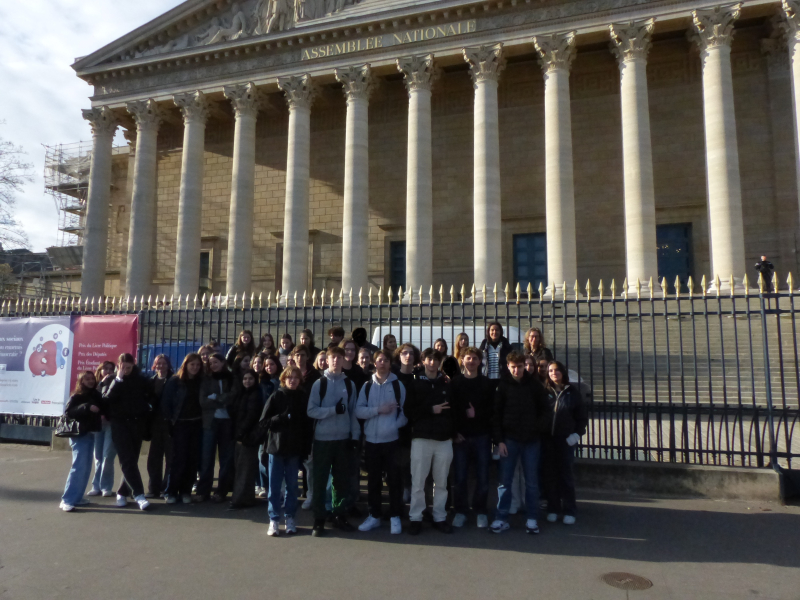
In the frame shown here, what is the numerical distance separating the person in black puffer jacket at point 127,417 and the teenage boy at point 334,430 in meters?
2.51

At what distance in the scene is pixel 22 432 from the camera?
37.7 feet

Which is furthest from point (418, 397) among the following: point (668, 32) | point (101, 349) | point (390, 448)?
point (668, 32)

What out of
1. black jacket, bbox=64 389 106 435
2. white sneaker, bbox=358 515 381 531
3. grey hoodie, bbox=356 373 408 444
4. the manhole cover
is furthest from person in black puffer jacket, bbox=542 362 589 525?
black jacket, bbox=64 389 106 435

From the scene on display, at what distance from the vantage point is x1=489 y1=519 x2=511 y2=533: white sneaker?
602 cm

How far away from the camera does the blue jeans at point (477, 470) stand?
6.27 m

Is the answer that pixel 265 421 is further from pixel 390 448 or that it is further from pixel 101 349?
pixel 101 349

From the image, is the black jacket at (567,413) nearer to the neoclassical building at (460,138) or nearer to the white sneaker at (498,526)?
the white sneaker at (498,526)

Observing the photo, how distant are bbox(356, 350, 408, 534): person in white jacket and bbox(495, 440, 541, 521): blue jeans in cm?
105

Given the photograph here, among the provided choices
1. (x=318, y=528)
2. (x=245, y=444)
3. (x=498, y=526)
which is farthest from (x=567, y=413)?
(x=245, y=444)

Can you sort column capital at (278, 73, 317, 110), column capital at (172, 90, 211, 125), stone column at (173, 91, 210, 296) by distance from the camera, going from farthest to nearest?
column capital at (172, 90, 211, 125) < stone column at (173, 91, 210, 296) < column capital at (278, 73, 317, 110)

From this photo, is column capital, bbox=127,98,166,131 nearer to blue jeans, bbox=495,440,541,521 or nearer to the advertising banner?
the advertising banner

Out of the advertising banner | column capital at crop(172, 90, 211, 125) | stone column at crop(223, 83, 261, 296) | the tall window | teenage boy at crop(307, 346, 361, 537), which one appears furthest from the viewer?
column capital at crop(172, 90, 211, 125)

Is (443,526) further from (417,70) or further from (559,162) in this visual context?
(417,70)

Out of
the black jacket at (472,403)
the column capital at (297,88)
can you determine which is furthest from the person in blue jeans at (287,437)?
the column capital at (297,88)
